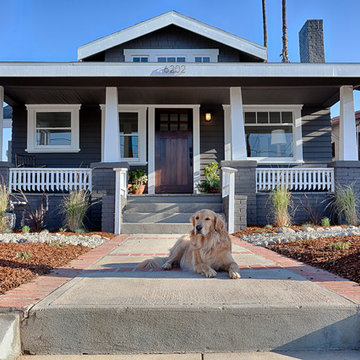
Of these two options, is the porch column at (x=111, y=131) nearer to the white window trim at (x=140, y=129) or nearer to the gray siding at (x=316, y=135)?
the white window trim at (x=140, y=129)

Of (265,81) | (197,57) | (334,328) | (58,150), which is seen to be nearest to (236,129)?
(265,81)

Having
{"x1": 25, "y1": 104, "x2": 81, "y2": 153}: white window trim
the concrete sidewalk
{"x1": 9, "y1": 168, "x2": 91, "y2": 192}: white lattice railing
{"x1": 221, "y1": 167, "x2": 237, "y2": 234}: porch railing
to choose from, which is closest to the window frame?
{"x1": 221, "y1": 167, "x2": 237, "y2": 234}: porch railing

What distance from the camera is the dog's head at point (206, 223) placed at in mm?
3225

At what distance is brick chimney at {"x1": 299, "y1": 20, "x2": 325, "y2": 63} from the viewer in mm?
12156

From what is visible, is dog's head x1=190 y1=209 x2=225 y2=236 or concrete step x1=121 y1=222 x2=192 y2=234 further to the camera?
concrete step x1=121 y1=222 x2=192 y2=234

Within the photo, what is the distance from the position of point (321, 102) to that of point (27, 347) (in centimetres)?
1018

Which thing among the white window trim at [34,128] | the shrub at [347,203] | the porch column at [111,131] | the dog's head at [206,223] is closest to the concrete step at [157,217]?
the porch column at [111,131]

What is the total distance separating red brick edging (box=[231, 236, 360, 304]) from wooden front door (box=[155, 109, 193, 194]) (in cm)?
590

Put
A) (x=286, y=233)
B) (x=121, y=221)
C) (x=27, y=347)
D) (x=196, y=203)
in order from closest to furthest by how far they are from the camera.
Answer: (x=27, y=347), (x=286, y=233), (x=121, y=221), (x=196, y=203)

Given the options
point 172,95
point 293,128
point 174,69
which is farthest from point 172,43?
point 293,128

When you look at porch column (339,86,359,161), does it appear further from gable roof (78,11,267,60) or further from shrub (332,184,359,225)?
gable roof (78,11,267,60)

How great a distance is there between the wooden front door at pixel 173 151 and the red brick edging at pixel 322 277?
5900mm

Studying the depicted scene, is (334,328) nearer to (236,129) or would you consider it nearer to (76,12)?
(236,129)

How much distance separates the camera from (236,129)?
832 centimetres
